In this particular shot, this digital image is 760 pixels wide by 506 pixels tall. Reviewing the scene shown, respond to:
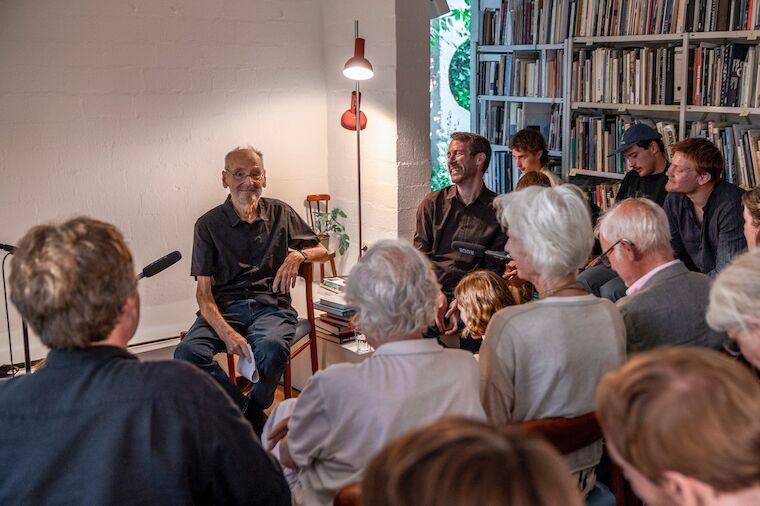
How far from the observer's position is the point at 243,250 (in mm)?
3492

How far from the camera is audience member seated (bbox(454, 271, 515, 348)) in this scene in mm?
2625

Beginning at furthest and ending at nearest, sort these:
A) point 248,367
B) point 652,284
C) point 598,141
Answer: point 598,141 → point 248,367 → point 652,284

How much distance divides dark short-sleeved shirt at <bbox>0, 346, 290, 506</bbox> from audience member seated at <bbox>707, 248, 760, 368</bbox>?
3.43ft

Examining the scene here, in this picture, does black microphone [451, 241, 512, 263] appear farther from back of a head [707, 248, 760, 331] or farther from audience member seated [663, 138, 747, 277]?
back of a head [707, 248, 760, 331]

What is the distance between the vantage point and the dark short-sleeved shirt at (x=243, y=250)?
3422mm

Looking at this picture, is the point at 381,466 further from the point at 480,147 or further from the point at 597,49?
the point at 597,49

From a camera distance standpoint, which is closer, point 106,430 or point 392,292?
point 106,430

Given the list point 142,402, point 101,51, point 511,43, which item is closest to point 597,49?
point 511,43

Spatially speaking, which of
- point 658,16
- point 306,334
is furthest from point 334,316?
point 658,16

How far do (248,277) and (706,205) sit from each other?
2093 mm

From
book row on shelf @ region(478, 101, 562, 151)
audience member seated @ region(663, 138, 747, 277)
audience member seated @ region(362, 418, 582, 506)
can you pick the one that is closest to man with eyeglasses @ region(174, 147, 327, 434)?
audience member seated @ region(663, 138, 747, 277)

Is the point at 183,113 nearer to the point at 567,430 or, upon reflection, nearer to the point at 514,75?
the point at 514,75

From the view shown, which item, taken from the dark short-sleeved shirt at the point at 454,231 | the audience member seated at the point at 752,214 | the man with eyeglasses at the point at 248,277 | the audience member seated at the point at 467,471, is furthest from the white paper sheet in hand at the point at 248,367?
the audience member seated at the point at 467,471

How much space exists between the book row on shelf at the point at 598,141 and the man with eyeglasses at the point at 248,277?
2168mm
